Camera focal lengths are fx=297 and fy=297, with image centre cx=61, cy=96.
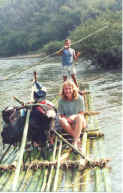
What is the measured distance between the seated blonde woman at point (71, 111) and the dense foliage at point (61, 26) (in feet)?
58.1

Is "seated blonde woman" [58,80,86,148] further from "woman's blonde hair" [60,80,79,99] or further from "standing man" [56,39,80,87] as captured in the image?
"standing man" [56,39,80,87]

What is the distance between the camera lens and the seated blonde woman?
5578 millimetres

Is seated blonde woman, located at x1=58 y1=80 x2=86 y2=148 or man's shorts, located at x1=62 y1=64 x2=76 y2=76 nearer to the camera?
seated blonde woman, located at x1=58 y1=80 x2=86 y2=148

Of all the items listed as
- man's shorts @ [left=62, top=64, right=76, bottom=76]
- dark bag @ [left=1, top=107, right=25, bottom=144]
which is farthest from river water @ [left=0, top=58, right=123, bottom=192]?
man's shorts @ [left=62, top=64, right=76, bottom=76]

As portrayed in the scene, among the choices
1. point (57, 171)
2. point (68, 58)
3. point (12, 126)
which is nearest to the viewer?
point (57, 171)

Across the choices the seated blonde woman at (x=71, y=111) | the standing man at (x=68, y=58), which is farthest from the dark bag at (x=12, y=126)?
the standing man at (x=68, y=58)

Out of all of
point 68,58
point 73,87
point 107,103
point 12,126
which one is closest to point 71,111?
point 73,87

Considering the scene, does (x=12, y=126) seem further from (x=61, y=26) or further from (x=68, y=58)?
(x=61, y=26)

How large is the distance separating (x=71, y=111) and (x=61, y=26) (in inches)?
2038

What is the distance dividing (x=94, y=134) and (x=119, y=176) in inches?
61.6

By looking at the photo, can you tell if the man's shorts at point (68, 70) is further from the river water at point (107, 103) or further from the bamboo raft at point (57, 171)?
the bamboo raft at point (57, 171)

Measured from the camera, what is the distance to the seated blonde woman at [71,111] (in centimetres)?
558

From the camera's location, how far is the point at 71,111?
589 cm

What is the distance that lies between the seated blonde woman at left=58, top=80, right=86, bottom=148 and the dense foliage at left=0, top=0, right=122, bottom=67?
58.1ft
